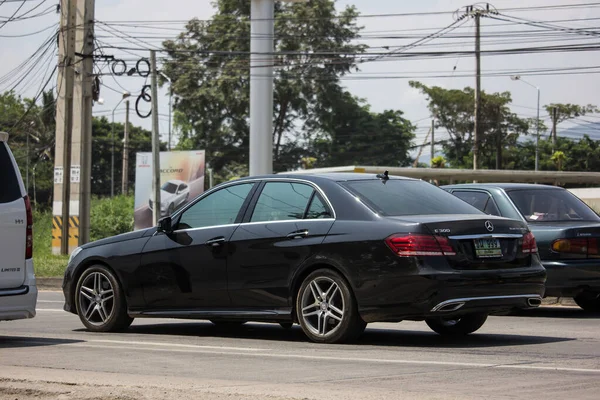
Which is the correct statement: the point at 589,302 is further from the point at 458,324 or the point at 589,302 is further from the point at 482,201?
the point at 458,324

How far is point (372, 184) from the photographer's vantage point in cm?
949

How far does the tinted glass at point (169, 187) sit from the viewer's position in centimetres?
5050

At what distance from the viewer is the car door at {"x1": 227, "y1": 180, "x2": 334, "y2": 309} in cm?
912

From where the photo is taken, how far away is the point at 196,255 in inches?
389

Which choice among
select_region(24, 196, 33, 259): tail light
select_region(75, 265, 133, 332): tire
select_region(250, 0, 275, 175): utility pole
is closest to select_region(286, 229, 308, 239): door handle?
select_region(75, 265, 133, 332): tire

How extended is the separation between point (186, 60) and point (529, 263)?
6076 cm

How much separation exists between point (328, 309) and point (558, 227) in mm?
4271

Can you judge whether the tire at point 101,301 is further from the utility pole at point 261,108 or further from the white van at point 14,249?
the utility pole at point 261,108

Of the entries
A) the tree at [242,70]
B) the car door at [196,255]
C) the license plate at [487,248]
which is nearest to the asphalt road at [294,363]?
the car door at [196,255]

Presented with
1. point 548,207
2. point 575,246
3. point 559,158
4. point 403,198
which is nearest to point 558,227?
point 575,246

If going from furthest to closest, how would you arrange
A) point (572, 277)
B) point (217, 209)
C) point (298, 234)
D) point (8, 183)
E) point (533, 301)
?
point (572, 277) < point (217, 209) < point (8, 183) < point (298, 234) < point (533, 301)

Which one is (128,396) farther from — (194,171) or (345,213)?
(194,171)

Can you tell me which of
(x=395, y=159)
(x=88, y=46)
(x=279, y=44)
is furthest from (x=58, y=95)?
(x=395, y=159)

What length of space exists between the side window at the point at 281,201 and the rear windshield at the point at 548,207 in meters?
3.98
